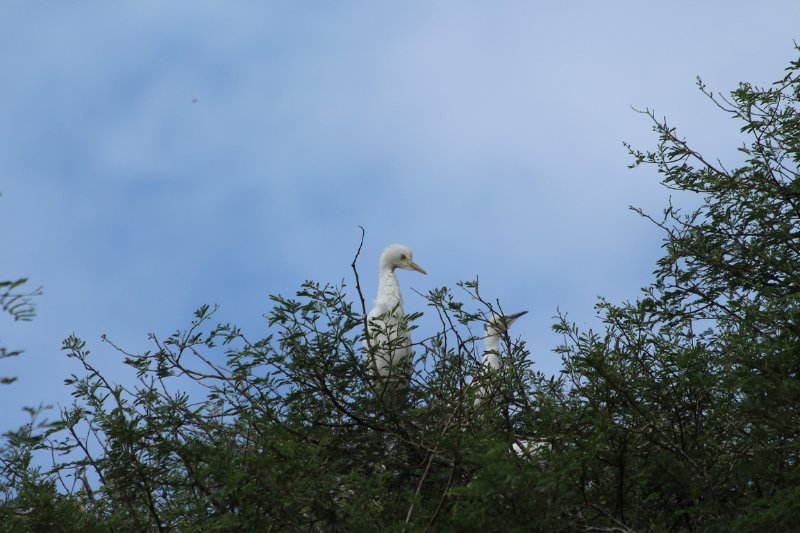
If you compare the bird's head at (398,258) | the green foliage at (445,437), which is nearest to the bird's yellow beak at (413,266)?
the bird's head at (398,258)

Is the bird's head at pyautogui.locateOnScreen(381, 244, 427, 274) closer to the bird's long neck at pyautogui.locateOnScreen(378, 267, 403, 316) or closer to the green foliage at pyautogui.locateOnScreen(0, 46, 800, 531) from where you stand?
the bird's long neck at pyautogui.locateOnScreen(378, 267, 403, 316)

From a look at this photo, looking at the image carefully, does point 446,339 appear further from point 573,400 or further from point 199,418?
point 199,418

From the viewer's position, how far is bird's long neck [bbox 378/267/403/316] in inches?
344

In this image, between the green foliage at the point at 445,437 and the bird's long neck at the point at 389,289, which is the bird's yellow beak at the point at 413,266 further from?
the green foliage at the point at 445,437

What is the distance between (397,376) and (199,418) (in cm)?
113

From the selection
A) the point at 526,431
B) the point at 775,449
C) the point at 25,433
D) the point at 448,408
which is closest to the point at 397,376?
the point at 448,408

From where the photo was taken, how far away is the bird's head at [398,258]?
368 inches

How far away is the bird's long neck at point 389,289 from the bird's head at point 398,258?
106 millimetres

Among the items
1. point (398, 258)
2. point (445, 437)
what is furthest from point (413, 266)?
point (445, 437)

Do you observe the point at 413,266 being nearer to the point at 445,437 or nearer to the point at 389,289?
the point at 389,289

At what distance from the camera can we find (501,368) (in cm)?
545

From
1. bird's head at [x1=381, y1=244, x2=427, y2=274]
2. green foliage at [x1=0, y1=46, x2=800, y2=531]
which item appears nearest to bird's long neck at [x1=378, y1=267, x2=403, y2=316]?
bird's head at [x1=381, y1=244, x2=427, y2=274]

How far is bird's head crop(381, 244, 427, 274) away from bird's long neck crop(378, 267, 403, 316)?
0.11m

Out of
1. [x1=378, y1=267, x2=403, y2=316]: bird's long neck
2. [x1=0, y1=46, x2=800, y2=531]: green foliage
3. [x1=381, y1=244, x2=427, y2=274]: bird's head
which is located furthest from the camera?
[x1=381, y1=244, x2=427, y2=274]: bird's head
